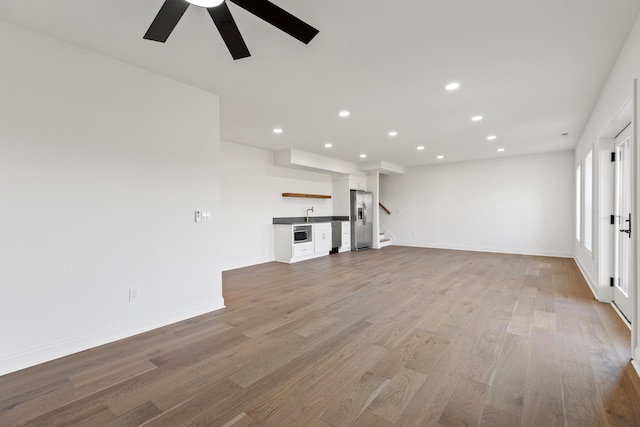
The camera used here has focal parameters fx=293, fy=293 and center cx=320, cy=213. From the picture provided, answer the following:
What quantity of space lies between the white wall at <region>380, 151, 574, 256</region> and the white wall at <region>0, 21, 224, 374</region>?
735cm

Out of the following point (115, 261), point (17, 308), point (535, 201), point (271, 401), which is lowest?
point (271, 401)

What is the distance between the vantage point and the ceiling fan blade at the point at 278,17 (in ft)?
5.25

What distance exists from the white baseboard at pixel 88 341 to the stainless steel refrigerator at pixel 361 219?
566 cm

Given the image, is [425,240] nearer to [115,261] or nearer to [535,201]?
[535,201]

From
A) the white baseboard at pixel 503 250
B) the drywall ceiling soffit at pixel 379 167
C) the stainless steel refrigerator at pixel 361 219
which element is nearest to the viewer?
the white baseboard at pixel 503 250

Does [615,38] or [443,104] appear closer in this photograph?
[615,38]

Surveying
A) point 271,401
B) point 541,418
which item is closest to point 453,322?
point 541,418

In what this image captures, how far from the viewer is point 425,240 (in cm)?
917

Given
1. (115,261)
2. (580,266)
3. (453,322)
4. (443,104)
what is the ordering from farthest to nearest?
(580,266) < (443,104) < (453,322) < (115,261)

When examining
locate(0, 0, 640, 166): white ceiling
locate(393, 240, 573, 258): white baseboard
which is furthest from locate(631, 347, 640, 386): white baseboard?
locate(393, 240, 573, 258): white baseboard

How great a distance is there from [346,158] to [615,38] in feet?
18.5

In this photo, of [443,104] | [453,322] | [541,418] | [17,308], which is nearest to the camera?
[541,418]

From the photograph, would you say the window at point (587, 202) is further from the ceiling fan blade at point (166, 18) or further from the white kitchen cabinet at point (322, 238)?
the ceiling fan blade at point (166, 18)

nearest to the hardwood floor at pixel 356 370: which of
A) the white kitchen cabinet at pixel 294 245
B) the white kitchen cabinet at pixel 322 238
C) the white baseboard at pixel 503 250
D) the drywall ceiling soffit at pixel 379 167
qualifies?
the white kitchen cabinet at pixel 294 245
